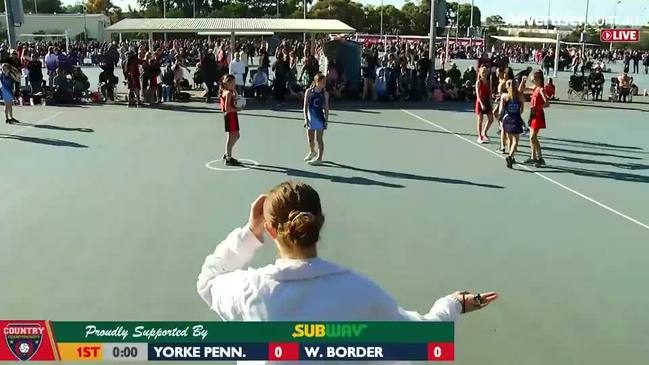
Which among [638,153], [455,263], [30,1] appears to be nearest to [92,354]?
[455,263]

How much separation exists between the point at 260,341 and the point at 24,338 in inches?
80.5

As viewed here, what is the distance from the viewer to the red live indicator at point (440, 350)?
2.43 meters

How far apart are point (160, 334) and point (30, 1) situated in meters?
146

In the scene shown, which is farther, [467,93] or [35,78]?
[467,93]

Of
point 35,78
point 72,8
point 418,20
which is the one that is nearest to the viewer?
point 35,78

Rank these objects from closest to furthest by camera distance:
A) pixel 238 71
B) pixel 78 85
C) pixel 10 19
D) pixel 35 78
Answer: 1. pixel 78 85
2. pixel 35 78
3. pixel 238 71
4. pixel 10 19

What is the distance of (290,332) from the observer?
217 cm

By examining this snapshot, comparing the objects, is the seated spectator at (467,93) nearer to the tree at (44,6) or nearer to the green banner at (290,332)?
the green banner at (290,332)

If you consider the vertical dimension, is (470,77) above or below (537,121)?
above

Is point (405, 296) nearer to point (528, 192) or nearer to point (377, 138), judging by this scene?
point (528, 192)

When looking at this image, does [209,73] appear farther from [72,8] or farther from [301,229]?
[72,8]

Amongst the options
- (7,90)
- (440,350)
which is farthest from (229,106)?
(440,350)

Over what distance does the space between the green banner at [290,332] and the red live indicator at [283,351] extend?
18 mm

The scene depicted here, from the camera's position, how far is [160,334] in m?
2.78
